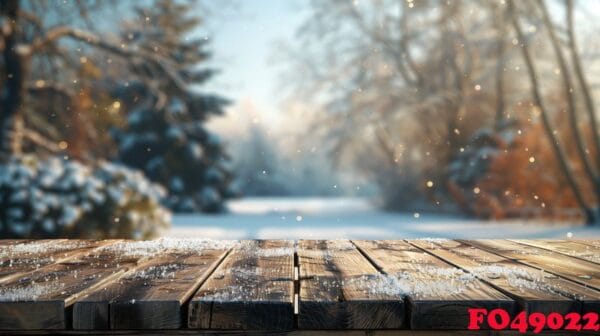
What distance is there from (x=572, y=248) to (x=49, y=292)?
2.06 metres

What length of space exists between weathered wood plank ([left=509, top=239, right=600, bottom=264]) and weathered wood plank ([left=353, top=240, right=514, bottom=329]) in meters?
0.68

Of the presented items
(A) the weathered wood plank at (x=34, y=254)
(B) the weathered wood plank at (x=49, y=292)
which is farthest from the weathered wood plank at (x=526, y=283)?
(A) the weathered wood plank at (x=34, y=254)

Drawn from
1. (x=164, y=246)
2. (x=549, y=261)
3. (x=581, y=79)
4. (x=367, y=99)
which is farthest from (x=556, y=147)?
(x=164, y=246)

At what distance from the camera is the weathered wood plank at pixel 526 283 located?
1.23 metres

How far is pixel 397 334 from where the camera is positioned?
127 centimetres

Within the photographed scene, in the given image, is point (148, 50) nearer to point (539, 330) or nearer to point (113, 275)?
point (113, 275)

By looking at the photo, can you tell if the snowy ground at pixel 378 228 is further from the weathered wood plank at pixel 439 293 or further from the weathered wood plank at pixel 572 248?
the weathered wood plank at pixel 439 293

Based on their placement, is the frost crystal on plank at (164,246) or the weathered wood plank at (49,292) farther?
→ the frost crystal on plank at (164,246)

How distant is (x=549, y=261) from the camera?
192 centimetres

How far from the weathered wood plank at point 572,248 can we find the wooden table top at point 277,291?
0.10 meters

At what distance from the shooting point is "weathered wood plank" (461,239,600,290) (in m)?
1.60

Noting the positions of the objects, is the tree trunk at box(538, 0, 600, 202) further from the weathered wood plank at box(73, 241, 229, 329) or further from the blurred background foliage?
the weathered wood plank at box(73, 241, 229, 329)

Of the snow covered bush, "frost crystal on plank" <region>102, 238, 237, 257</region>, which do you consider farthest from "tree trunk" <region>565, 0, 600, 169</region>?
"frost crystal on plank" <region>102, 238, 237, 257</region>

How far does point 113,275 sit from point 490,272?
1122 millimetres
